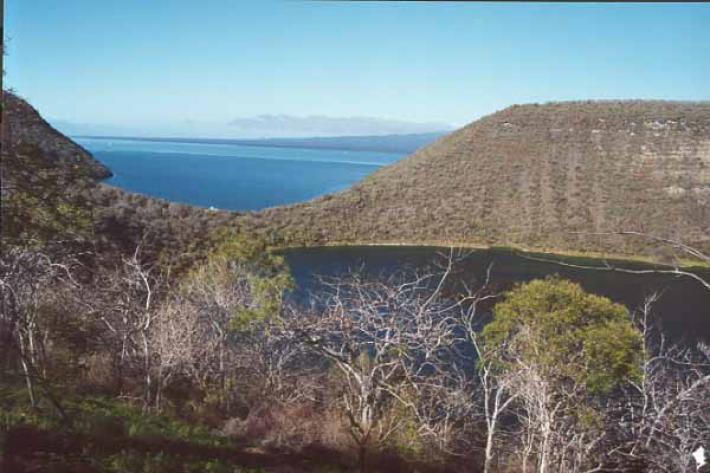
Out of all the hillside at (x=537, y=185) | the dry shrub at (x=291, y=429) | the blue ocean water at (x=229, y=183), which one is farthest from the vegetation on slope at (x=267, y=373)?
the blue ocean water at (x=229, y=183)

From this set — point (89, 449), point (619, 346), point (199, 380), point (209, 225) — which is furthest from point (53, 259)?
point (209, 225)

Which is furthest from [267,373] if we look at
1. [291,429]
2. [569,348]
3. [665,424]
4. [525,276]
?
[525,276]

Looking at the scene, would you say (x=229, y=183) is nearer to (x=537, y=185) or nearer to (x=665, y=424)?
(x=537, y=185)

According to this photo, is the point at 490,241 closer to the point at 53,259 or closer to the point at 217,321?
the point at 217,321

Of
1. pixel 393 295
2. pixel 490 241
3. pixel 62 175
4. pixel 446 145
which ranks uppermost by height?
pixel 446 145

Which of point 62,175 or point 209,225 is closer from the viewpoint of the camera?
point 62,175

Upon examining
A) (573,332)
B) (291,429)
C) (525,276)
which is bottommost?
(525,276)
